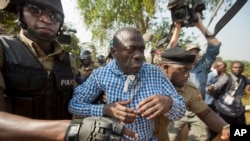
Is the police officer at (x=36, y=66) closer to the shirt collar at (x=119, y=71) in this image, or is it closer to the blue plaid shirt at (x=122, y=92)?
the blue plaid shirt at (x=122, y=92)

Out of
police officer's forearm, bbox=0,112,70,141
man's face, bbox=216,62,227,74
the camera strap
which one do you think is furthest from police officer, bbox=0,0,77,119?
man's face, bbox=216,62,227,74

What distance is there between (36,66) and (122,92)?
1.81 ft

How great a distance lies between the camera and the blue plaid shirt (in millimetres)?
1892

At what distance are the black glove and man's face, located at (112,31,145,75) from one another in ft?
2.98

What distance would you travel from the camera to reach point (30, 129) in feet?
3.68

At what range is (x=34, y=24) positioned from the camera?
5.87 feet

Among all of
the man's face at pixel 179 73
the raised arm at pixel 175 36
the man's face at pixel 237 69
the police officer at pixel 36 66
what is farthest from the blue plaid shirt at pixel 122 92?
the man's face at pixel 237 69

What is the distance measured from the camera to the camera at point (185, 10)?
11.9 ft

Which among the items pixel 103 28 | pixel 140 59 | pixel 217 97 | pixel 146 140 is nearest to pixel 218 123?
pixel 146 140

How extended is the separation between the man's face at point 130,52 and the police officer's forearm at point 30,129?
932mm

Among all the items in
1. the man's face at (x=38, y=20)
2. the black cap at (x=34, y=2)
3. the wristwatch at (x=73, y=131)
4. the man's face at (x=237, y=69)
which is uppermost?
the black cap at (x=34, y=2)

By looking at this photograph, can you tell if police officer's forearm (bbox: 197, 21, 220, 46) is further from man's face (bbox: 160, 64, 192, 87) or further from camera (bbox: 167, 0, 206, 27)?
man's face (bbox: 160, 64, 192, 87)

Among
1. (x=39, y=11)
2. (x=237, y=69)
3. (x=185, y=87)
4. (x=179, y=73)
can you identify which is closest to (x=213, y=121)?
(x=185, y=87)

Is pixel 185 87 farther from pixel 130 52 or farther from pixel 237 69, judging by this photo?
pixel 237 69
